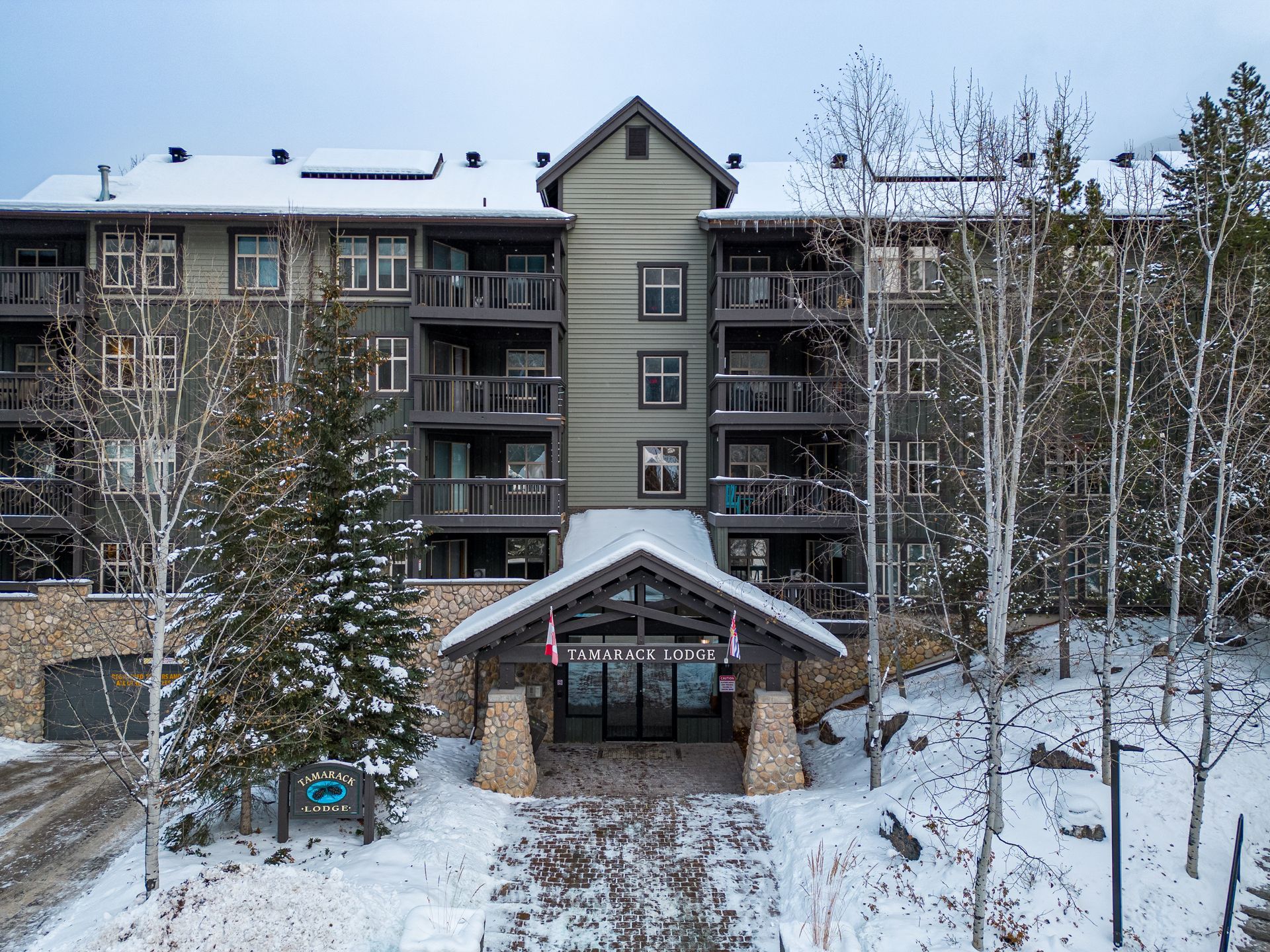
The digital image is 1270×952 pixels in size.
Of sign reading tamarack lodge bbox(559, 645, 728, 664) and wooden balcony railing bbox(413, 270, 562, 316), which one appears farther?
wooden balcony railing bbox(413, 270, 562, 316)

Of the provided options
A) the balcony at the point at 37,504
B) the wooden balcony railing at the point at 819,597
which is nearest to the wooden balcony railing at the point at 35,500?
the balcony at the point at 37,504

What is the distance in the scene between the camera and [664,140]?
20375 millimetres

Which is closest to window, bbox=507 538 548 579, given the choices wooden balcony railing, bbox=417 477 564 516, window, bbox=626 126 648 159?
wooden balcony railing, bbox=417 477 564 516

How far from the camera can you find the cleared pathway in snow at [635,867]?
30.3 feet

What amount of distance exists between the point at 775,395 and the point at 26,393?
65.3ft

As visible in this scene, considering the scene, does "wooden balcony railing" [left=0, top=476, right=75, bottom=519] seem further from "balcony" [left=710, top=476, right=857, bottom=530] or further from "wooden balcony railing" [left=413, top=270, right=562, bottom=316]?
"balcony" [left=710, top=476, right=857, bottom=530]

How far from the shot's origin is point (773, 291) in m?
19.4

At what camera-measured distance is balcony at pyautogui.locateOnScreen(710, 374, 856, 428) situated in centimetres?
1822

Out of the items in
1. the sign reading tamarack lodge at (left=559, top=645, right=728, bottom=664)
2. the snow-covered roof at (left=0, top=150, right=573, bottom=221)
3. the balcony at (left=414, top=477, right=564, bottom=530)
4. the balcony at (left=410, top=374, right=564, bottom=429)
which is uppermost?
the snow-covered roof at (left=0, top=150, right=573, bottom=221)

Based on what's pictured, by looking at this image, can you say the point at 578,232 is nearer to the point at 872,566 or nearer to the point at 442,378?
the point at 442,378

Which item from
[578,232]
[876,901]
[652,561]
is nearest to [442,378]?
[578,232]

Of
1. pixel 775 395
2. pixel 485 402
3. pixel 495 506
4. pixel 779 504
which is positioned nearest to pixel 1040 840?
pixel 779 504

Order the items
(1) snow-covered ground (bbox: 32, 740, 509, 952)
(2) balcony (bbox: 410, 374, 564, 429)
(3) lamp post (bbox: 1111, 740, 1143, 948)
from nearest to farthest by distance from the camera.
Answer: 1. (1) snow-covered ground (bbox: 32, 740, 509, 952)
2. (3) lamp post (bbox: 1111, 740, 1143, 948)
3. (2) balcony (bbox: 410, 374, 564, 429)

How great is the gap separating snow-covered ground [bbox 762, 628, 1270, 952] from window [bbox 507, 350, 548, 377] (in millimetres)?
13369
